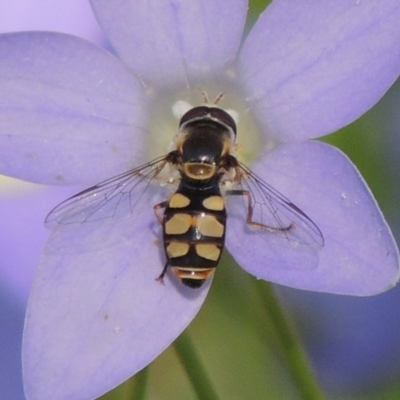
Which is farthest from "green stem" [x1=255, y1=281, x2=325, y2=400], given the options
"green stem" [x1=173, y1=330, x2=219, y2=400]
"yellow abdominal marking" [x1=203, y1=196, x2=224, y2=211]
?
"yellow abdominal marking" [x1=203, y1=196, x2=224, y2=211]

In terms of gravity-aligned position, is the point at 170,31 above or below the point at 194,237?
above

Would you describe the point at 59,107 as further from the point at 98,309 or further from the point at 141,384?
the point at 141,384

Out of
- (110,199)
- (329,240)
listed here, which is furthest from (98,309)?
(329,240)

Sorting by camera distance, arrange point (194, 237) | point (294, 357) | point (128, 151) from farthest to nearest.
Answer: point (294, 357), point (128, 151), point (194, 237)

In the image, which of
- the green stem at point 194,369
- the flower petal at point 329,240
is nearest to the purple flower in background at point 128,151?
the flower petal at point 329,240

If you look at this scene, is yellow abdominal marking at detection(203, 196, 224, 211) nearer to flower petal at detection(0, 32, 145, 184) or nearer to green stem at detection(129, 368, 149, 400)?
flower petal at detection(0, 32, 145, 184)

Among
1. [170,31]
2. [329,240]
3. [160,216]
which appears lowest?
[329,240]

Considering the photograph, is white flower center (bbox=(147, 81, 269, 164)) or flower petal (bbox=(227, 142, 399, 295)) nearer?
flower petal (bbox=(227, 142, 399, 295))
